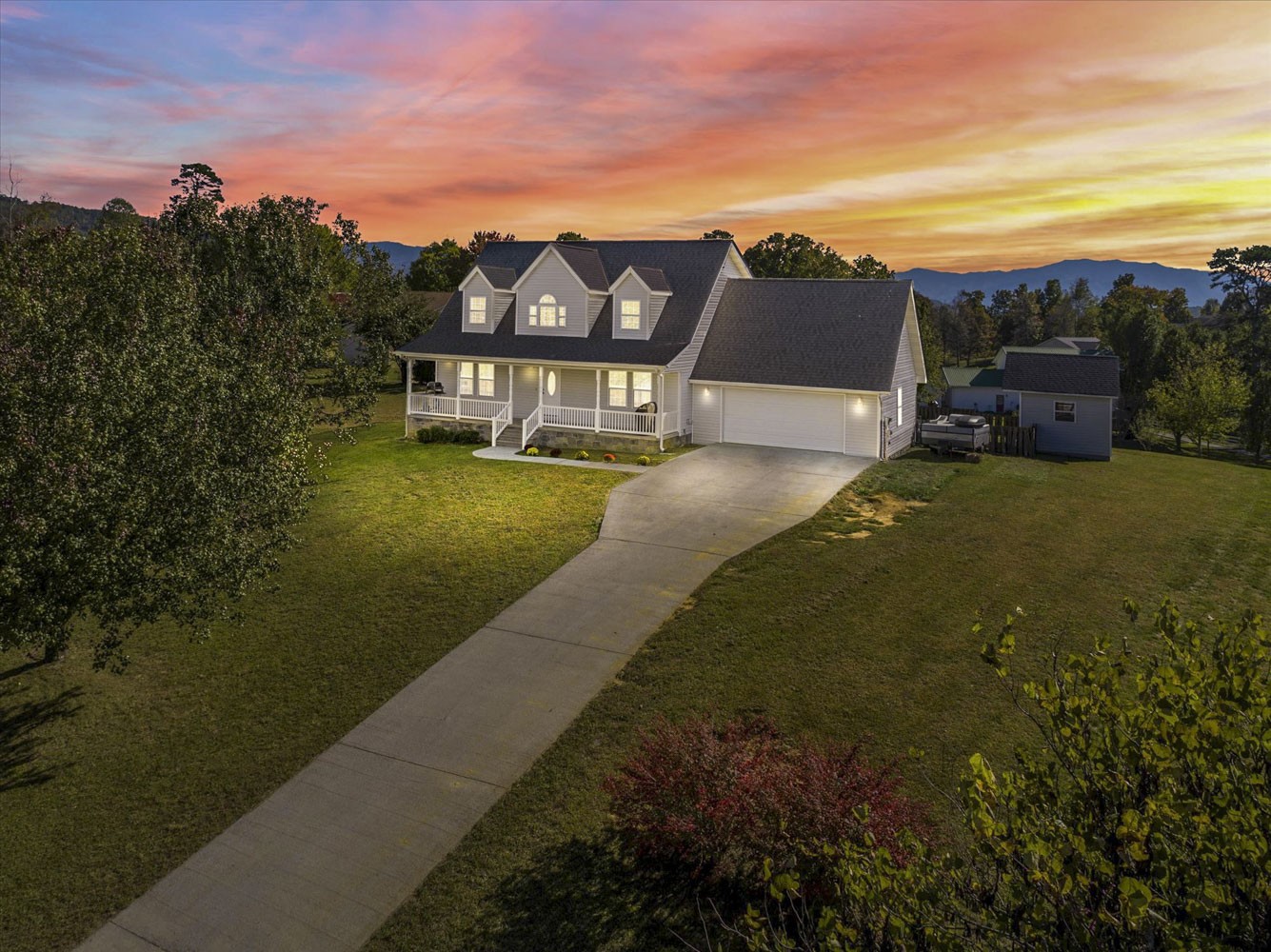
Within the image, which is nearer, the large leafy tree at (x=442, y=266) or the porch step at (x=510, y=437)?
the porch step at (x=510, y=437)

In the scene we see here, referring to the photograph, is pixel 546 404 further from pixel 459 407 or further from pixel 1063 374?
pixel 1063 374

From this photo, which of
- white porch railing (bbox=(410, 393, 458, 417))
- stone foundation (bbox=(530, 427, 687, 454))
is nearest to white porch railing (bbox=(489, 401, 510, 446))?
stone foundation (bbox=(530, 427, 687, 454))

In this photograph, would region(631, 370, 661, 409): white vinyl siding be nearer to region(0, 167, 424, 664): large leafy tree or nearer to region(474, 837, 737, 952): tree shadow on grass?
region(0, 167, 424, 664): large leafy tree

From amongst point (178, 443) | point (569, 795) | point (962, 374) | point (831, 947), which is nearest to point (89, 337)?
point (178, 443)

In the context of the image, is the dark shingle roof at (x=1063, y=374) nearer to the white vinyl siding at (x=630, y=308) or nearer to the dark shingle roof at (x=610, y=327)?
the dark shingle roof at (x=610, y=327)

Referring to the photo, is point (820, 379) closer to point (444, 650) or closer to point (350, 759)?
point (444, 650)

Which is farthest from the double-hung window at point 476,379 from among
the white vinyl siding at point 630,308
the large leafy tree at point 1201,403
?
the large leafy tree at point 1201,403
